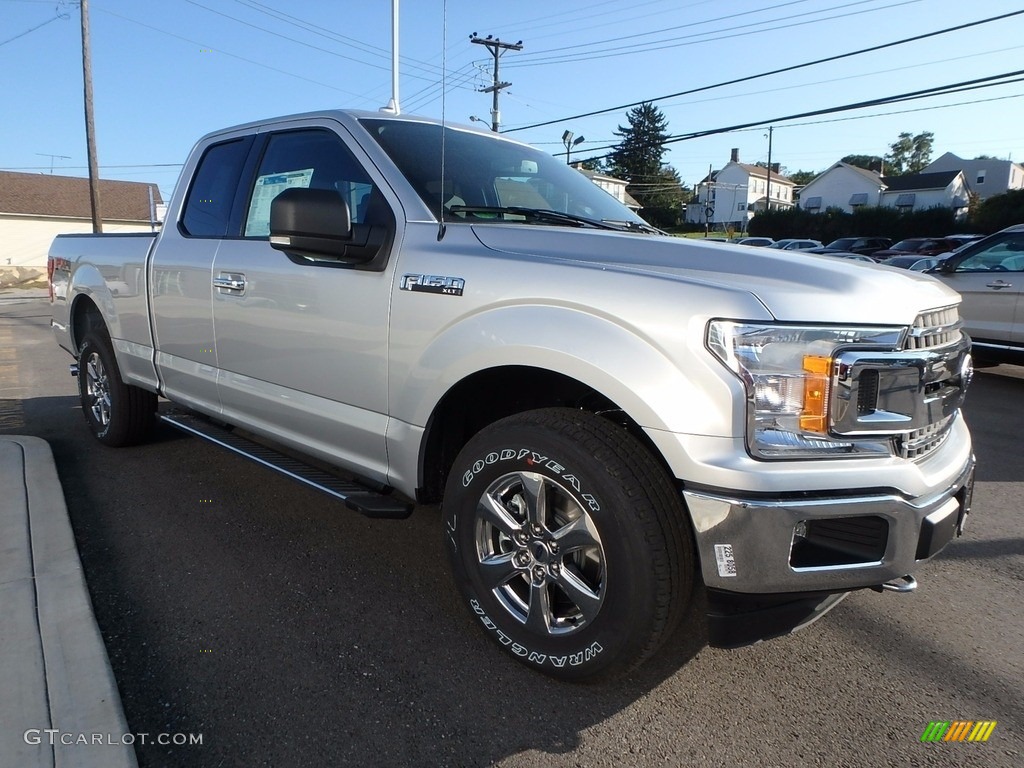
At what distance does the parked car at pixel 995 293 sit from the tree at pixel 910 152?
118 metres

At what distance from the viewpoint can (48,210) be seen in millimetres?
45875

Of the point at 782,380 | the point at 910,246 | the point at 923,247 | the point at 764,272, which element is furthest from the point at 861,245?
the point at 782,380

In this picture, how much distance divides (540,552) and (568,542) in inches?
5.3

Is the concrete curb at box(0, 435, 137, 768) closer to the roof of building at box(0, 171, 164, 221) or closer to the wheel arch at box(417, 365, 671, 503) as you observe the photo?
the wheel arch at box(417, 365, 671, 503)

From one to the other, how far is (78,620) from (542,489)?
1863 mm

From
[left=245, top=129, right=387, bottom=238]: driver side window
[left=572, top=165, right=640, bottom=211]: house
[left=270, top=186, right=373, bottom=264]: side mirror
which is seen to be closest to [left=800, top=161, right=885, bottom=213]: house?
[left=572, top=165, right=640, bottom=211]: house

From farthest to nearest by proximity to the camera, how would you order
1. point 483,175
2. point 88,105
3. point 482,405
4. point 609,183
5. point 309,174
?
point 88,105
point 609,183
point 309,174
point 483,175
point 482,405

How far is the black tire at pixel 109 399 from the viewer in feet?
16.6

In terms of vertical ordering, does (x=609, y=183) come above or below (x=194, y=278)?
above

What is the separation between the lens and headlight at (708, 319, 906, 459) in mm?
2074

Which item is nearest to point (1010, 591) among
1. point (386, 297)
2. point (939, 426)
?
point (939, 426)

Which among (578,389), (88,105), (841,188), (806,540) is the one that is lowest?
(806,540)

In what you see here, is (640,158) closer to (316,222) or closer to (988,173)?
(988,173)

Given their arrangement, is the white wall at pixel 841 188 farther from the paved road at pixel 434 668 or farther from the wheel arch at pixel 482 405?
the wheel arch at pixel 482 405
